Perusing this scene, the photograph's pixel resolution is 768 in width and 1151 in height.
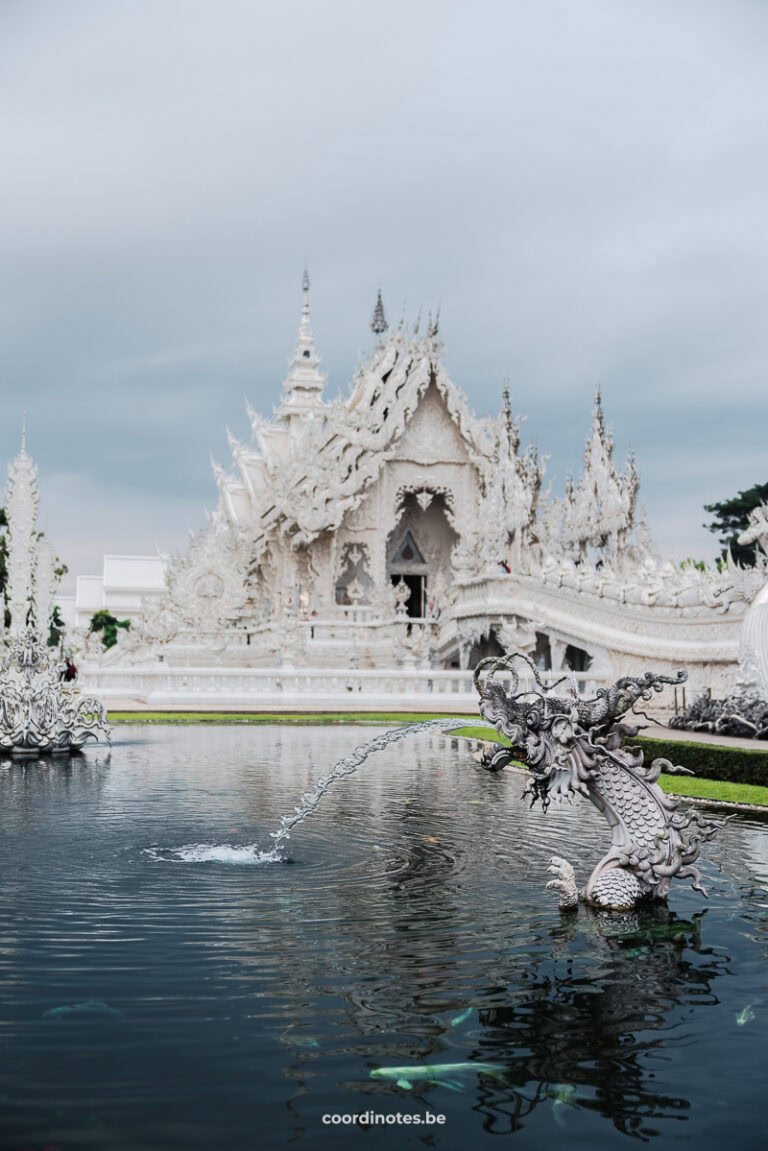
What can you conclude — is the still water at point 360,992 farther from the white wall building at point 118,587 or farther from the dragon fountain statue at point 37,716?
the white wall building at point 118,587

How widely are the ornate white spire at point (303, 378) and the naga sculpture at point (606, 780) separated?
42218 millimetres

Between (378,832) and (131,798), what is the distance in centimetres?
276

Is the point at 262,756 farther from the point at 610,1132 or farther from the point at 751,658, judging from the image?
the point at 610,1132

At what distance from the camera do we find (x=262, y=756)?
1443cm

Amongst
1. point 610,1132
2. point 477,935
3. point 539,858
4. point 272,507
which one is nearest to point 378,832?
point 539,858

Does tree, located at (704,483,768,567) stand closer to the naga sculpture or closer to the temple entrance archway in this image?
the temple entrance archway

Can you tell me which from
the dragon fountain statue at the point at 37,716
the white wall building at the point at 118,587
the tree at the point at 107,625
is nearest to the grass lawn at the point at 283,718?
the dragon fountain statue at the point at 37,716

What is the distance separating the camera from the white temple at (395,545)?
103 feet

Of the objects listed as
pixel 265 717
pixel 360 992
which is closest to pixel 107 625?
A: pixel 265 717

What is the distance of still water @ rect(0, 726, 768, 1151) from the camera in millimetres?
3623

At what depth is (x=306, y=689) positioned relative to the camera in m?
25.5

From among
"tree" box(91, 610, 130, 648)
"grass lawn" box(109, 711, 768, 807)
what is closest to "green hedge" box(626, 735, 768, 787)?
"grass lawn" box(109, 711, 768, 807)

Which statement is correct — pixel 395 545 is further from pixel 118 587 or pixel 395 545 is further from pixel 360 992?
pixel 118 587

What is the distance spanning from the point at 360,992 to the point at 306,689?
20.8 m
